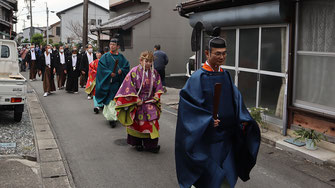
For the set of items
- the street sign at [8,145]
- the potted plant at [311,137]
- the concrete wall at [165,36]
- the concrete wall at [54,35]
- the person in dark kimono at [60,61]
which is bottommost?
the street sign at [8,145]

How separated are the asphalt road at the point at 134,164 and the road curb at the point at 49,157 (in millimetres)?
131

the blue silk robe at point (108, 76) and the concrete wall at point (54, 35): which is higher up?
the concrete wall at point (54, 35)

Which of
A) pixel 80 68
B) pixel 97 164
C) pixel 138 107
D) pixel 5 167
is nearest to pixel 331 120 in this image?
pixel 138 107

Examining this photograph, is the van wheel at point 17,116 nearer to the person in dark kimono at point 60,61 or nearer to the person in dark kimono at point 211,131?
the person in dark kimono at point 211,131

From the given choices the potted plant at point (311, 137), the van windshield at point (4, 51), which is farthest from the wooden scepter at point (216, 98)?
the van windshield at point (4, 51)

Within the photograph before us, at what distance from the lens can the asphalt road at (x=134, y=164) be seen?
5309 mm

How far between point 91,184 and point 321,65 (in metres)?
4.71

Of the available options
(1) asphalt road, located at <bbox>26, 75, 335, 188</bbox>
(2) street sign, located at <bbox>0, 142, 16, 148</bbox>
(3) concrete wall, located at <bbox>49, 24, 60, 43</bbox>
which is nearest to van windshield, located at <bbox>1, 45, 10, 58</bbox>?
(1) asphalt road, located at <bbox>26, 75, 335, 188</bbox>

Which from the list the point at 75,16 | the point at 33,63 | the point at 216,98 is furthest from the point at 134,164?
the point at 75,16

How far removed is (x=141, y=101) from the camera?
21.3 ft

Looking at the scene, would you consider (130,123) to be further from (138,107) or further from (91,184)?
(91,184)

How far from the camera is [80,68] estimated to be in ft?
49.1

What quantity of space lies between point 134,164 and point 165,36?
1579 centimetres

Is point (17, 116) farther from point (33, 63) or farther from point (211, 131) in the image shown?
point (33, 63)
